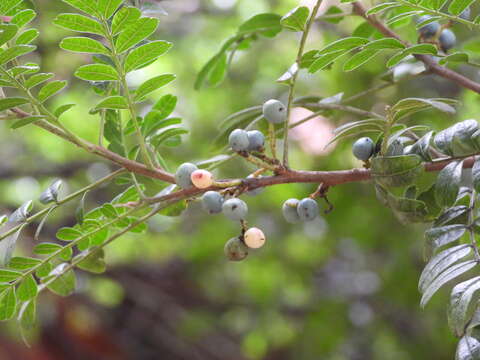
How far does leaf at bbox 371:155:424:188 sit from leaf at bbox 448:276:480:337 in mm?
151

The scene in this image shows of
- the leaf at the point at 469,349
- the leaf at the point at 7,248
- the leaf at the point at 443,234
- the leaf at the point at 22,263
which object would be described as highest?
the leaf at the point at 7,248

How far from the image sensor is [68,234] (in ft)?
2.97

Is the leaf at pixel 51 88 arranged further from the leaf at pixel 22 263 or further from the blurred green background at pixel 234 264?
the blurred green background at pixel 234 264

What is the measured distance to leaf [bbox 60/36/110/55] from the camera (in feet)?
2.60

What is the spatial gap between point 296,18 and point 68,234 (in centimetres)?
46

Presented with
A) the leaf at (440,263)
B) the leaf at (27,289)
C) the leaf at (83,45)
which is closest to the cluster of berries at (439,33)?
the leaf at (440,263)

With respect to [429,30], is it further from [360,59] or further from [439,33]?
[360,59]

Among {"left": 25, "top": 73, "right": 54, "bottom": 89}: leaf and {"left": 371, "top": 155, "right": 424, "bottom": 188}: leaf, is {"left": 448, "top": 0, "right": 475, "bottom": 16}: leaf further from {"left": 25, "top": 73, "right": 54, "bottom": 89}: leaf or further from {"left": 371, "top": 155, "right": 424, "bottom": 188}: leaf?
{"left": 25, "top": 73, "right": 54, "bottom": 89}: leaf

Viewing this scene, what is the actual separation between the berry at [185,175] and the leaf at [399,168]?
24cm

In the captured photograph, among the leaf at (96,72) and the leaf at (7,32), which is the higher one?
the leaf at (7,32)

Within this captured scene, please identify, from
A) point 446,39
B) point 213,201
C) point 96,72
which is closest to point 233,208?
point 213,201

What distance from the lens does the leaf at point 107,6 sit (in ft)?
2.52

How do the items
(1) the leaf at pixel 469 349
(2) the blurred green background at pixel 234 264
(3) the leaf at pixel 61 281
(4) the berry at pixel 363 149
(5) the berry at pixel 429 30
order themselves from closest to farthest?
(1) the leaf at pixel 469 349 < (4) the berry at pixel 363 149 < (3) the leaf at pixel 61 281 < (5) the berry at pixel 429 30 < (2) the blurred green background at pixel 234 264

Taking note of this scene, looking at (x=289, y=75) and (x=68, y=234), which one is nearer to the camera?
(x=289, y=75)
